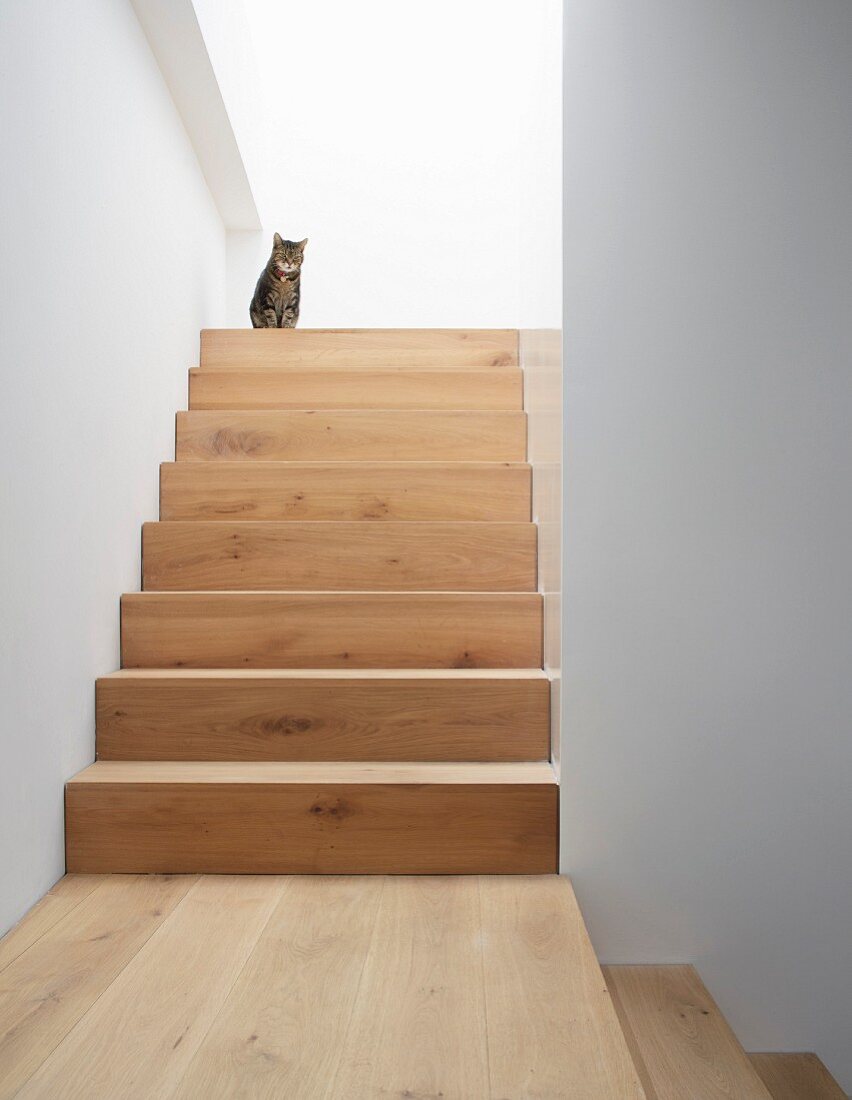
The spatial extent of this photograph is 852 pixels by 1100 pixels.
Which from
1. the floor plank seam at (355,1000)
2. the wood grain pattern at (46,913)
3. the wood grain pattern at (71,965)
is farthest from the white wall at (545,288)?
the wood grain pattern at (46,913)

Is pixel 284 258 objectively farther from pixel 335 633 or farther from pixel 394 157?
pixel 335 633

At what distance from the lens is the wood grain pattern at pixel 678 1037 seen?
1295 millimetres

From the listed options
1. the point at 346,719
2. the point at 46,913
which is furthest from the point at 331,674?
the point at 46,913

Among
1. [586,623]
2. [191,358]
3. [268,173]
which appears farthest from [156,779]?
[268,173]

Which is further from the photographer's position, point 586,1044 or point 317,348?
point 317,348

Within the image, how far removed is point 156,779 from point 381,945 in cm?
57

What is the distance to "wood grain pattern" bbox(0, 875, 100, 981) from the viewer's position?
56.9 inches

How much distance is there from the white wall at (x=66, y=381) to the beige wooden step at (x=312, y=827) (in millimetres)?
104

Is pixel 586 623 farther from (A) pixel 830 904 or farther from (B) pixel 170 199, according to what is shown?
(B) pixel 170 199

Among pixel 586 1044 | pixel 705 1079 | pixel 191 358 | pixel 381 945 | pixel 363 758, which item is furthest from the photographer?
pixel 191 358

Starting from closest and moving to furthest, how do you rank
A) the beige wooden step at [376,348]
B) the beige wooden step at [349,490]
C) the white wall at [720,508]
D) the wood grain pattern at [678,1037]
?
the wood grain pattern at [678,1037], the white wall at [720,508], the beige wooden step at [349,490], the beige wooden step at [376,348]

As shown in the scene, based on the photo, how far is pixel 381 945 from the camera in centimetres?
145

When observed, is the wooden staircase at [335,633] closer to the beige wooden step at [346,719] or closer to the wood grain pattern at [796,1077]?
the beige wooden step at [346,719]

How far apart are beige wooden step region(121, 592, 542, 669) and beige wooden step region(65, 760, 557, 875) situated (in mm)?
452
